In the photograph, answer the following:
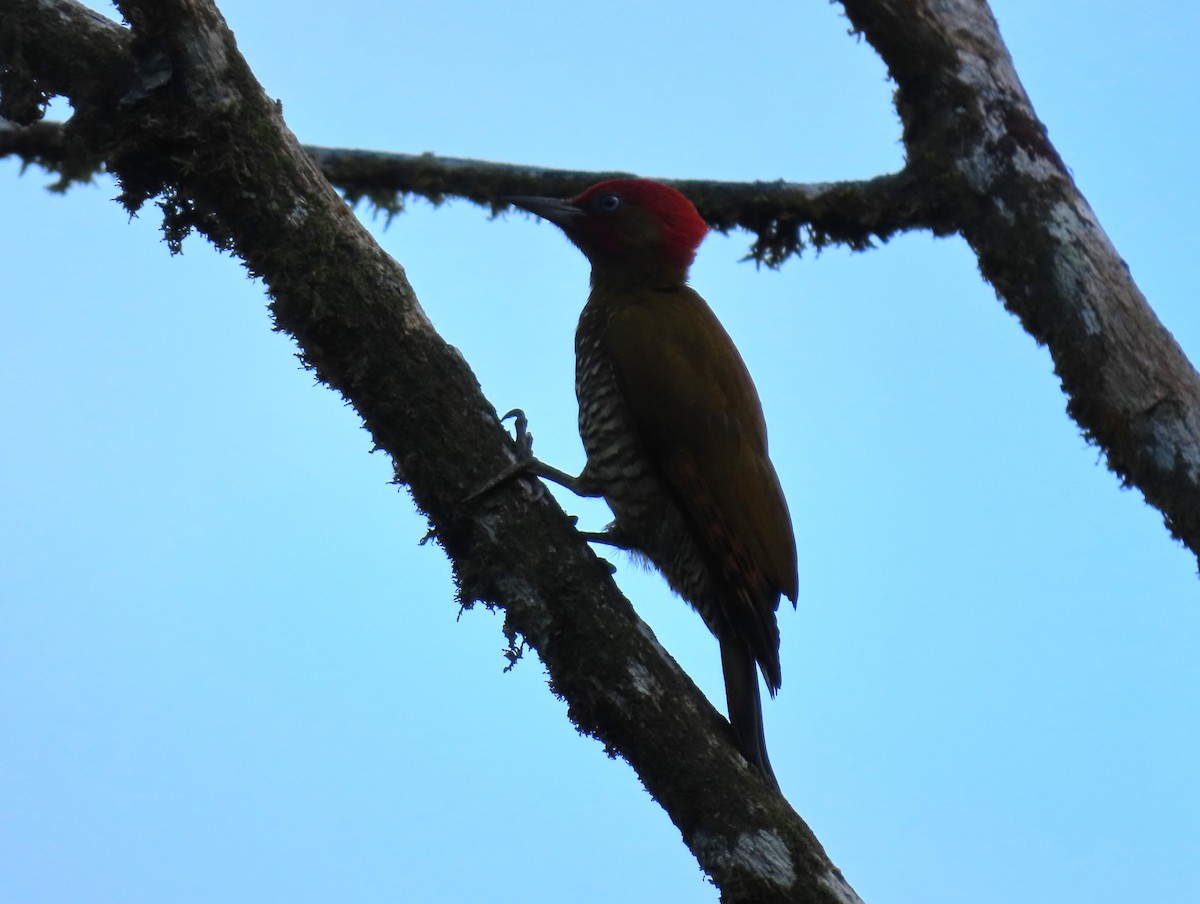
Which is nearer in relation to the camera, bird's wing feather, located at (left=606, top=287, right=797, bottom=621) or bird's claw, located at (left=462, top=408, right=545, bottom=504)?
bird's claw, located at (left=462, top=408, right=545, bottom=504)

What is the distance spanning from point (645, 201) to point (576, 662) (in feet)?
7.50

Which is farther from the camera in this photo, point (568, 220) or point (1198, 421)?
point (568, 220)

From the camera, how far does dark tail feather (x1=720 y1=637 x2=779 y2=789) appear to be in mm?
3068

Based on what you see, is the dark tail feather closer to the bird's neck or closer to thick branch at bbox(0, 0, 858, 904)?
thick branch at bbox(0, 0, 858, 904)

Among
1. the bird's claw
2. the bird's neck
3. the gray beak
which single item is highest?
the gray beak

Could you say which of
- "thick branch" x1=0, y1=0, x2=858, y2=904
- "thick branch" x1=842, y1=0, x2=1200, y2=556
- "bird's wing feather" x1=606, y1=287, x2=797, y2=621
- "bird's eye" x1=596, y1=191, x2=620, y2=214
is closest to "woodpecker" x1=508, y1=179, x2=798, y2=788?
"bird's wing feather" x1=606, y1=287, x2=797, y2=621

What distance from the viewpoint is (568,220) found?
188 inches

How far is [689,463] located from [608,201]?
123 cm

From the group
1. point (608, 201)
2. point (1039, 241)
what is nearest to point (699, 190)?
point (608, 201)

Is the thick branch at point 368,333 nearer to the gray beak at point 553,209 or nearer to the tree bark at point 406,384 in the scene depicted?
the tree bark at point 406,384

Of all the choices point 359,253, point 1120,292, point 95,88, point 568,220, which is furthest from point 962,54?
point 95,88

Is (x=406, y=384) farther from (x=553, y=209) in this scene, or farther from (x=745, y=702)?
(x=553, y=209)

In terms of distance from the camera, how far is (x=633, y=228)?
4684 mm

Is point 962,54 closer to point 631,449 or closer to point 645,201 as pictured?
point 645,201
